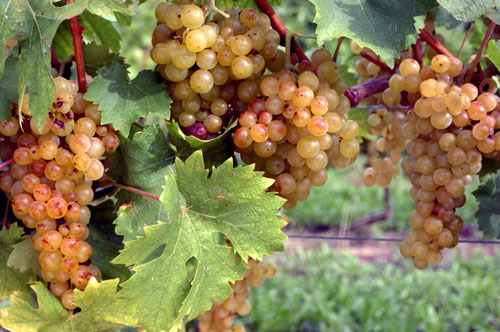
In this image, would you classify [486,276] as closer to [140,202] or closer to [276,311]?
[276,311]

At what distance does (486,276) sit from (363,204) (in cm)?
135

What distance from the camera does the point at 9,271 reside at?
60 centimetres

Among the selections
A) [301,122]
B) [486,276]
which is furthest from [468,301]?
[301,122]

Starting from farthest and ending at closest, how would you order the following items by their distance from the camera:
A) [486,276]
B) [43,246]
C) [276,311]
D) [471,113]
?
[486,276] → [276,311] → [471,113] → [43,246]

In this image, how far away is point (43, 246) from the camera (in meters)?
0.56

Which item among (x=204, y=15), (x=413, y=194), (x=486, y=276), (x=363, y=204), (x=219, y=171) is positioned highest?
(x=204, y=15)

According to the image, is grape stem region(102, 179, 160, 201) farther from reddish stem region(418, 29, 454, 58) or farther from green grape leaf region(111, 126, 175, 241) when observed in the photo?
reddish stem region(418, 29, 454, 58)

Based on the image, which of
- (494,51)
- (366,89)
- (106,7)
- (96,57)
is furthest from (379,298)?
(106,7)

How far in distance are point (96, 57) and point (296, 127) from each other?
0.28m

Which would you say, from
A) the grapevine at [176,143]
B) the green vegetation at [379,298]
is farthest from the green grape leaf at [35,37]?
the green vegetation at [379,298]

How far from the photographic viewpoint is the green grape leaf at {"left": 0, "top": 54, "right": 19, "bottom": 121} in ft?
1.96

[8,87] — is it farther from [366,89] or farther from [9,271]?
[366,89]

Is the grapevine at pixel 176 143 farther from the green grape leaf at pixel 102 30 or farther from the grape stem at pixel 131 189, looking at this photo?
the green grape leaf at pixel 102 30

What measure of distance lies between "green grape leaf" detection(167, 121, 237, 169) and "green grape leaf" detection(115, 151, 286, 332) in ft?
0.16
